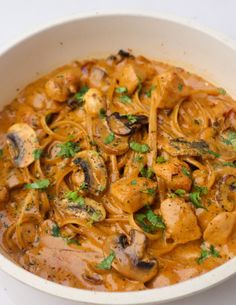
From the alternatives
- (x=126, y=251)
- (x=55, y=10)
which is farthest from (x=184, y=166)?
(x=55, y=10)

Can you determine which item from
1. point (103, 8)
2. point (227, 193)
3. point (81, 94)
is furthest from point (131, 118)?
point (103, 8)

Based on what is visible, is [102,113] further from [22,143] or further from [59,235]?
[59,235]

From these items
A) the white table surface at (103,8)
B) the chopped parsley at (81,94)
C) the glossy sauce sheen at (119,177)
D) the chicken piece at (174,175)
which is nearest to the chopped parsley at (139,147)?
the glossy sauce sheen at (119,177)

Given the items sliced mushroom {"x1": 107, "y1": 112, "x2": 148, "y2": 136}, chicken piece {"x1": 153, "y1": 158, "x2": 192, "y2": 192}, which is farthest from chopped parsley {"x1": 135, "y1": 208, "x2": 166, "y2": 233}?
sliced mushroom {"x1": 107, "y1": 112, "x2": 148, "y2": 136}

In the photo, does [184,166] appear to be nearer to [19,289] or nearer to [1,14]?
[19,289]

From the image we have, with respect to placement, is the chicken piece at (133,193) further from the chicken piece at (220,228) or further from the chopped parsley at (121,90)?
the chopped parsley at (121,90)

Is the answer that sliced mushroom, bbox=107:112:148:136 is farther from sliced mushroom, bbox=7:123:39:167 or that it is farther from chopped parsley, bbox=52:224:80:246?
chopped parsley, bbox=52:224:80:246

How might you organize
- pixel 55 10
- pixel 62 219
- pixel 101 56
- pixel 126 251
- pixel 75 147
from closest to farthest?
pixel 126 251 < pixel 62 219 < pixel 75 147 < pixel 101 56 < pixel 55 10
